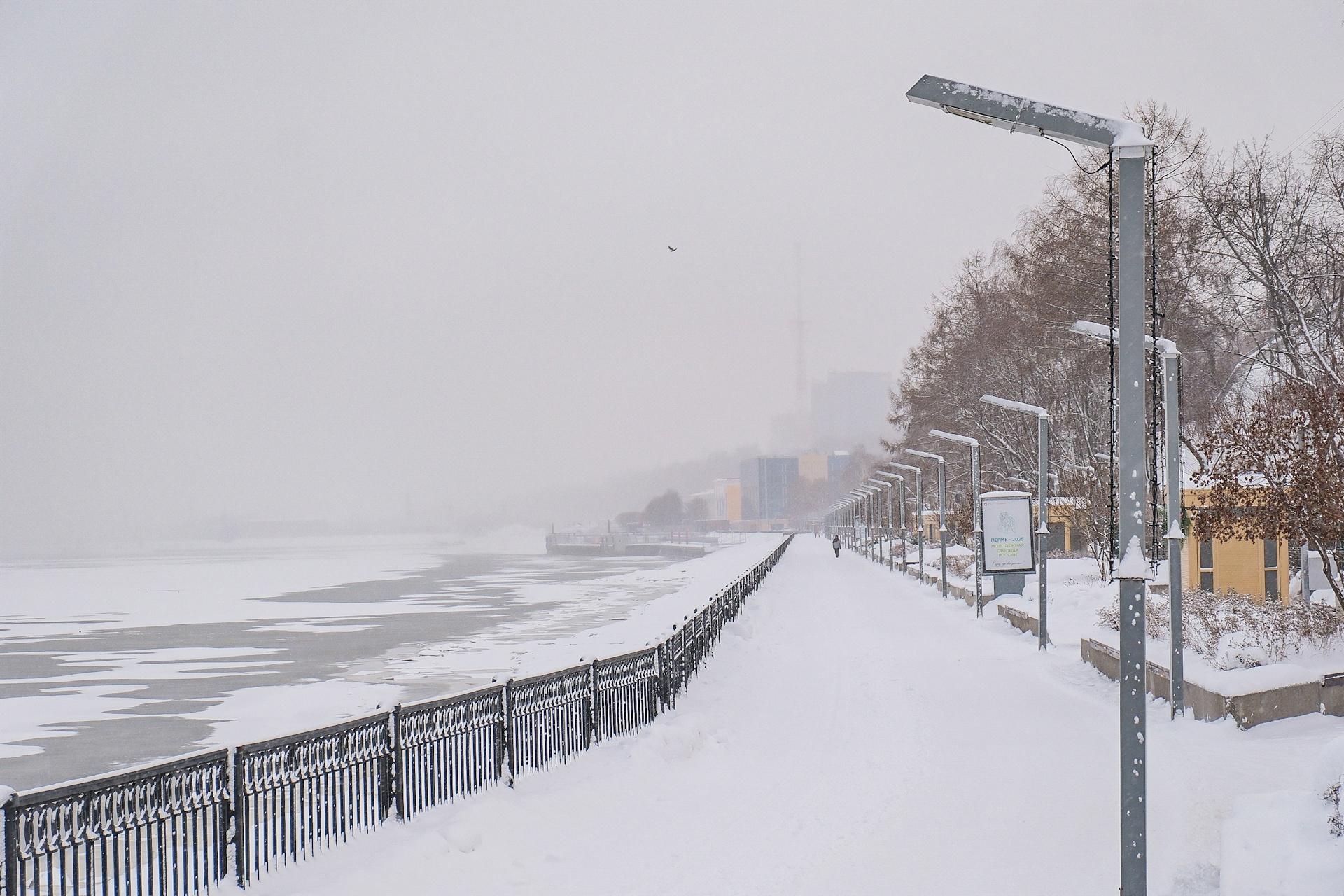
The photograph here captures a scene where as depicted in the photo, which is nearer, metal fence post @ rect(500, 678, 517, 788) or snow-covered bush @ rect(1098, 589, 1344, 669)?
metal fence post @ rect(500, 678, 517, 788)

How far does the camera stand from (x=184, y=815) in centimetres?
790

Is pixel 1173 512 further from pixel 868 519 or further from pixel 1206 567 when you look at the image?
pixel 868 519

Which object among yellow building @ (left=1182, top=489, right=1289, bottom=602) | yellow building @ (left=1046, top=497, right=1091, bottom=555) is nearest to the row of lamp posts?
yellow building @ (left=1182, top=489, right=1289, bottom=602)

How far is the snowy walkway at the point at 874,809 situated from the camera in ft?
28.8

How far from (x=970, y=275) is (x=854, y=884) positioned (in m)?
63.0

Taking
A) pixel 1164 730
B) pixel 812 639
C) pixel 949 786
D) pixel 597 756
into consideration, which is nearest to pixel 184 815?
pixel 597 756

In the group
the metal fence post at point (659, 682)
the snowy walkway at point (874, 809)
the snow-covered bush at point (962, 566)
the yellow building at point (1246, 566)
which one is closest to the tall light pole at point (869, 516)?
the snow-covered bush at point (962, 566)

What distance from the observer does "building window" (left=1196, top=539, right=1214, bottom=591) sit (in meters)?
30.5

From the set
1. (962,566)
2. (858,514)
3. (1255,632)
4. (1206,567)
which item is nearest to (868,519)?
(858,514)

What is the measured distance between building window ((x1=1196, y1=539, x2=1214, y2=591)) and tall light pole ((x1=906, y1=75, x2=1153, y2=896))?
2460 cm

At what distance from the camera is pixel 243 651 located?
3425cm

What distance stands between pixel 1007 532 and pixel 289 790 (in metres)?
26.2

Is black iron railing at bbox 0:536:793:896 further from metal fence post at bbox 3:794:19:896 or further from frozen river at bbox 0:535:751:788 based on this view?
frozen river at bbox 0:535:751:788

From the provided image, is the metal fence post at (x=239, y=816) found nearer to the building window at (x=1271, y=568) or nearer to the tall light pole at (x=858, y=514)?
the building window at (x=1271, y=568)
